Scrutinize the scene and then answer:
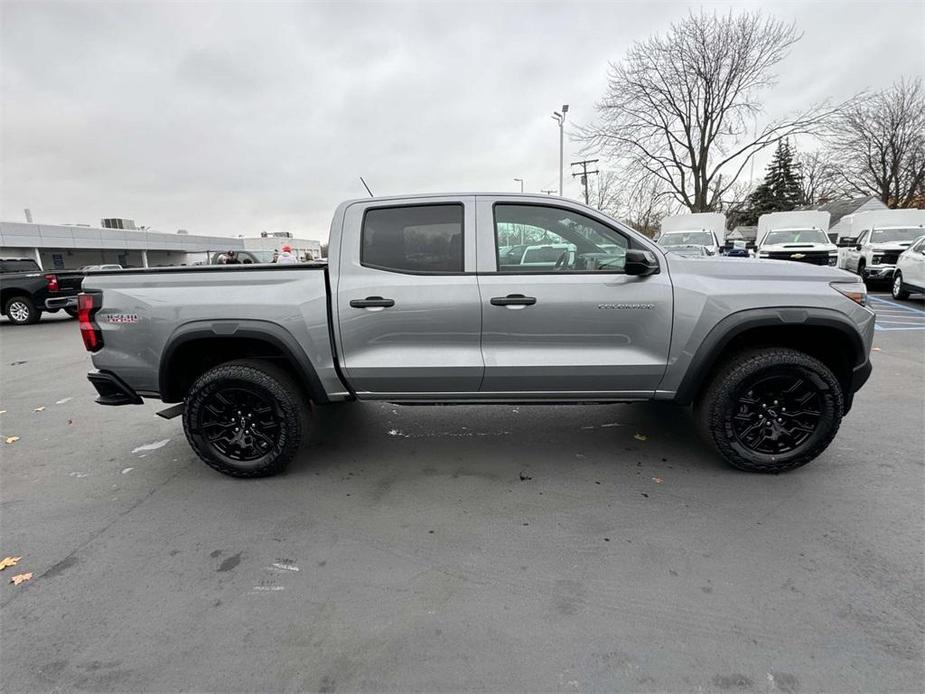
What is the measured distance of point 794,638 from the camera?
78.0 inches

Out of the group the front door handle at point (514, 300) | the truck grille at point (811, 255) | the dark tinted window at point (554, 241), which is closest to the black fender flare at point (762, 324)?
the dark tinted window at point (554, 241)

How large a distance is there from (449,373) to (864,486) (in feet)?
9.32

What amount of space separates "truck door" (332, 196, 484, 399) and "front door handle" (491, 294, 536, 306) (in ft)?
0.43

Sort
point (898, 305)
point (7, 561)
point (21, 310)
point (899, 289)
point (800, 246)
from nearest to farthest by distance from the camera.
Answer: point (7, 561), point (898, 305), point (899, 289), point (21, 310), point (800, 246)

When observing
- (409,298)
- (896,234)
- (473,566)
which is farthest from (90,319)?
(896,234)

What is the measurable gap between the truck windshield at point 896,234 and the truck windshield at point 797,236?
162cm

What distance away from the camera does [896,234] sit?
14102 mm

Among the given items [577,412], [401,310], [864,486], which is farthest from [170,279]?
[864,486]

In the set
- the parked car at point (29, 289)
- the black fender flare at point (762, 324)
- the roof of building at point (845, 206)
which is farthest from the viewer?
the roof of building at point (845, 206)

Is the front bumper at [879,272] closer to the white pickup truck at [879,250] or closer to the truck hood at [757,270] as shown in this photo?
the white pickup truck at [879,250]

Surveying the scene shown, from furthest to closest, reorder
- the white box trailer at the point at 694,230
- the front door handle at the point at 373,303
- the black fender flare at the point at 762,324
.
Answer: the white box trailer at the point at 694,230, the front door handle at the point at 373,303, the black fender flare at the point at 762,324

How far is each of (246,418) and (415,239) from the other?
1.76m

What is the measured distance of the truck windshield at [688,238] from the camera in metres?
17.6

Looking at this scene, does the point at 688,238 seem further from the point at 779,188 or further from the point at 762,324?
the point at 779,188
